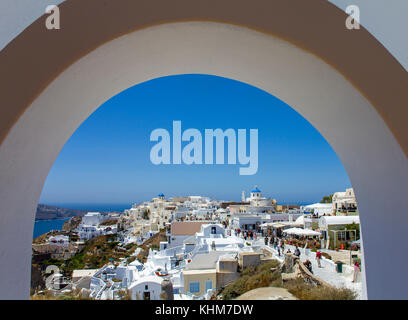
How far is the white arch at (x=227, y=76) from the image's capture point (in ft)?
4.14

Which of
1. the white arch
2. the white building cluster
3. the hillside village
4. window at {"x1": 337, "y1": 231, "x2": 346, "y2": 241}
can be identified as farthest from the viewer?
window at {"x1": 337, "y1": 231, "x2": 346, "y2": 241}

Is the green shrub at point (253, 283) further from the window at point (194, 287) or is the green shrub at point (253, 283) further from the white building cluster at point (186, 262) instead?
the window at point (194, 287)

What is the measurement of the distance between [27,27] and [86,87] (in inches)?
14.4

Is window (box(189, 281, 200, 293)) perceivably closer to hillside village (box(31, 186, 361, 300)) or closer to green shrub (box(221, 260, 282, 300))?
hillside village (box(31, 186, 361, 300))

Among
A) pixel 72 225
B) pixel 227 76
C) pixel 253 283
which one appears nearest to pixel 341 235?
pixel 253 283

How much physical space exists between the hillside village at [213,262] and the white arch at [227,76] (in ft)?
4.64

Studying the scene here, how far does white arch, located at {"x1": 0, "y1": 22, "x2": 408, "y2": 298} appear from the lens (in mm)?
1262

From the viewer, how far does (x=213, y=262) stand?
41.8 feet

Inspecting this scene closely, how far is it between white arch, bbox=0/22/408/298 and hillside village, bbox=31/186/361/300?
141 cm

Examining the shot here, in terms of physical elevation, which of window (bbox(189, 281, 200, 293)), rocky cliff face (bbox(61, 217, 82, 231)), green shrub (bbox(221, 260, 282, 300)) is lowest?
rocky cliff face (bbox(61, 217, 82, 231))

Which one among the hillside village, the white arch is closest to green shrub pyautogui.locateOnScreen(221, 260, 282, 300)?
the hillside village

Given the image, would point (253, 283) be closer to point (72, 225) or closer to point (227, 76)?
point (227, 76)

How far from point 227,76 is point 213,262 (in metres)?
12.0

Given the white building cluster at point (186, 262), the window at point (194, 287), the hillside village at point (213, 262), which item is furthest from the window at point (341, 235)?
the window at point (194, 287)
